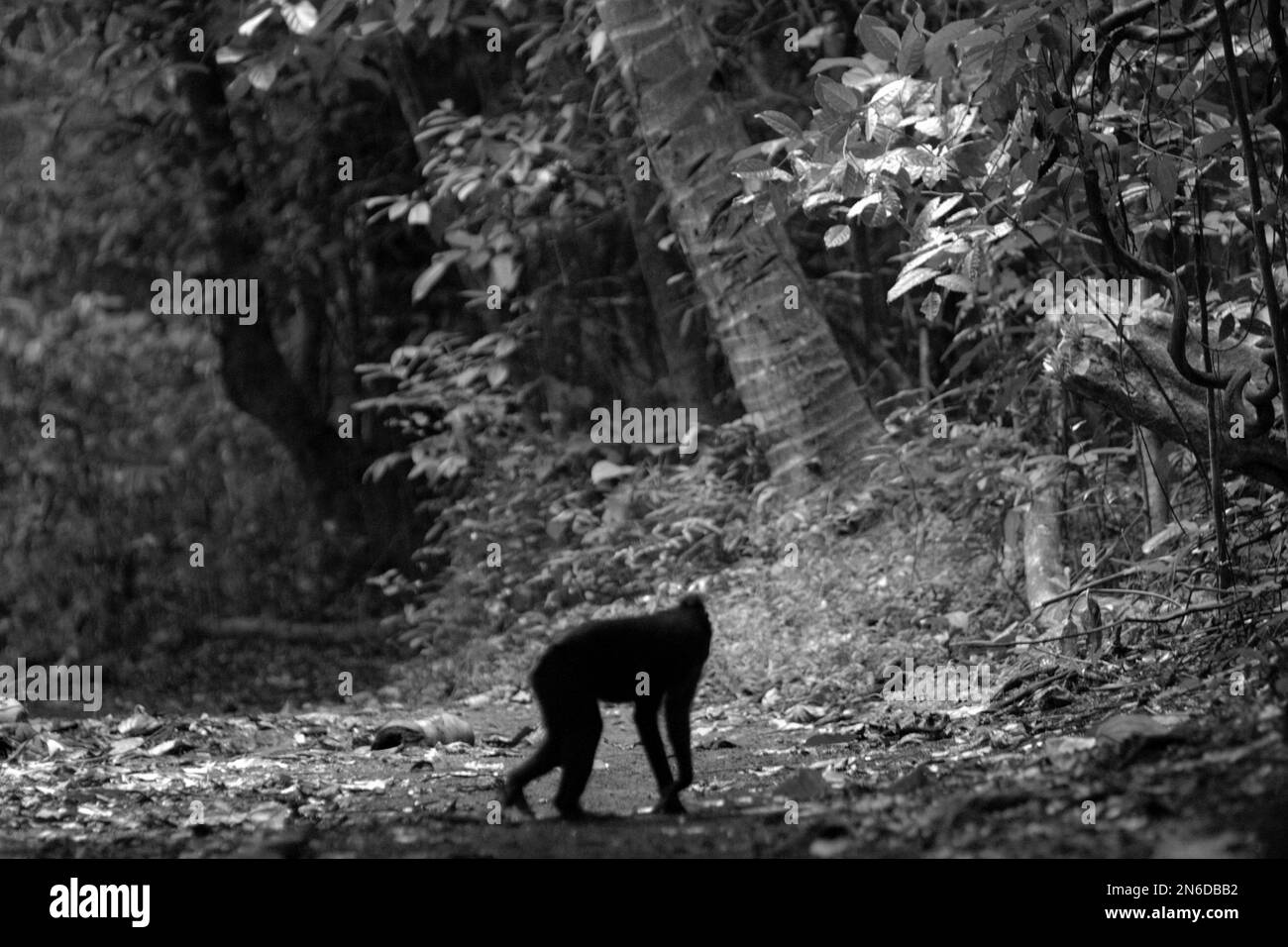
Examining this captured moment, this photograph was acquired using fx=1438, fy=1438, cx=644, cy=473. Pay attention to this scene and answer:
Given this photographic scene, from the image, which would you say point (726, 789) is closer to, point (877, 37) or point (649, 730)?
point (649, 730)

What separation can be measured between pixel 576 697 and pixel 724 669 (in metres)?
3.79

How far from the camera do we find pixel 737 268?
9320 millimetres

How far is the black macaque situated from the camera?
4254 millimetres

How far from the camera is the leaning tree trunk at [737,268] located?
9180 mm

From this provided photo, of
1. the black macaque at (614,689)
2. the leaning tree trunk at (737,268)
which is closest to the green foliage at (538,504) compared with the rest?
the leaning tree trunk at (737,268)

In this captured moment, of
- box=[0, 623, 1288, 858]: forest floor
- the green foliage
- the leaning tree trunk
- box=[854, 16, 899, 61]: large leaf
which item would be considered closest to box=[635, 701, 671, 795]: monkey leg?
box=[0, 623, 1288, 858]: forest floor

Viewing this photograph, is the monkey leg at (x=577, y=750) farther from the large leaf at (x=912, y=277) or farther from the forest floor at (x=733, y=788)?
the large leaf at (x=912, y=277)

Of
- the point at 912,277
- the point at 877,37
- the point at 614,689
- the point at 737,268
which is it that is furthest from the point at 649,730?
the point at 737,268

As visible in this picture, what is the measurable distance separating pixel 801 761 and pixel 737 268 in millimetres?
4554

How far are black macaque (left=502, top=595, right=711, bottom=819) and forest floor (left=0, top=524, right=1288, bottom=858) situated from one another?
14cm
